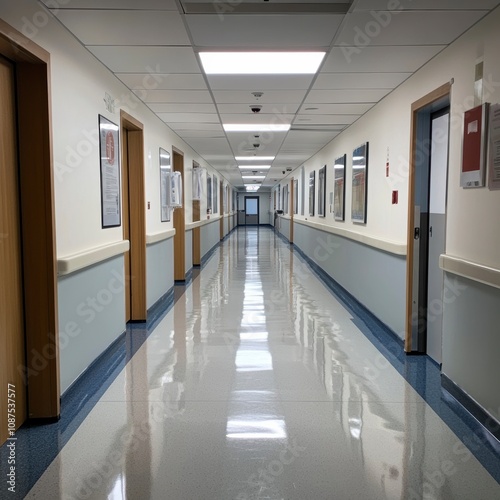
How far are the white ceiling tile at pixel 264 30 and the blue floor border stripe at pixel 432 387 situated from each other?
2838mm

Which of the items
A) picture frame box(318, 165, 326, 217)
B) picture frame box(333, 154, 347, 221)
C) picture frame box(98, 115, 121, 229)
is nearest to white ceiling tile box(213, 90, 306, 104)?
picture frame box(98, 115, 121, 229)

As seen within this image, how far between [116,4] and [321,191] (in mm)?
7792

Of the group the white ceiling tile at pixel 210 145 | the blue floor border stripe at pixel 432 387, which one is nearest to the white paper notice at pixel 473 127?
the blue floor border stripe at pixel 432 387

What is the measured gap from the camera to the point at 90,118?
4078 millimetres

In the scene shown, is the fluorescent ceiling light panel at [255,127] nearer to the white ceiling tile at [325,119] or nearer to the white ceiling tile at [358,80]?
the white ceiling tile at [325,119]

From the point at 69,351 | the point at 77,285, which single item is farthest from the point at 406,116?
the point at 69,351

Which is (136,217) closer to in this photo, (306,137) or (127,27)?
(127,27)

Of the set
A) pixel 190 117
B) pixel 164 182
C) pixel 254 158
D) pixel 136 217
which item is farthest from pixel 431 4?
pixel 254 158

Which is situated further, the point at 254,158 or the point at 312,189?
the point at 254,158

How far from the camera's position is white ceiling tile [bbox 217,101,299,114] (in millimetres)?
5973

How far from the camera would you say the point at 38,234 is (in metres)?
3.13

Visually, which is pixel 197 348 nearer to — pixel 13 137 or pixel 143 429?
pixel 143 429

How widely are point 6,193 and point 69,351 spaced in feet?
4.27

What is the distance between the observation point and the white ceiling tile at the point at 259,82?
4.68 meters
